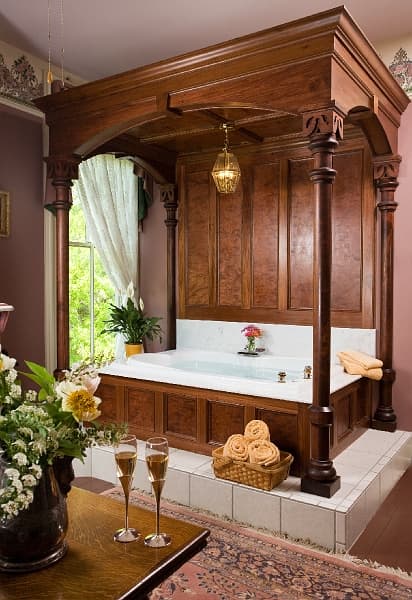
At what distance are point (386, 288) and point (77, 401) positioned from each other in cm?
309

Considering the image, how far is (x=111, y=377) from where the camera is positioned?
3814mm

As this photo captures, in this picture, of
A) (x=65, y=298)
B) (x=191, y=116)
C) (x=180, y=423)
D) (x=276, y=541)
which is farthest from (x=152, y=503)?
(x=191, y=116)

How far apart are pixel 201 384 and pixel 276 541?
1042 mm

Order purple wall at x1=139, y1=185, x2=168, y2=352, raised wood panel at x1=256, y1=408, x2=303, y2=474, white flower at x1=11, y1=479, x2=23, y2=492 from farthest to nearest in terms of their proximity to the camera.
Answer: purple wall at x1=139, y1=185, x2=168, y2=352 < raised wood panel at x1=256, y1=408, x2=303, y2=474 < white flower at x1=11, y1=479, x2=23, y2=492

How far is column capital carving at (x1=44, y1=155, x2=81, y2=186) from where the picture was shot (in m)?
3.87

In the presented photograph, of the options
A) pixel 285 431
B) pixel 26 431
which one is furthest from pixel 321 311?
pixel 26 431

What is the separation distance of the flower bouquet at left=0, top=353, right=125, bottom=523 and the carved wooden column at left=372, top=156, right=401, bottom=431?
9.71 ft

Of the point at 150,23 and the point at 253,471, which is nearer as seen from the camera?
the point at 253,471

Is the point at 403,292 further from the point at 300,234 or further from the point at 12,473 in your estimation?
the point at 12,473

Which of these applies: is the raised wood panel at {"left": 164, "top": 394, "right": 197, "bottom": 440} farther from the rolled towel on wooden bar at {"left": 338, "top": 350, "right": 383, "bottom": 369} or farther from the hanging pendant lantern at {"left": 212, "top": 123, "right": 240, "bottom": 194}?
the hanging pendant lantern at {"left": 212, "top": 123, "right": 240, "bottom": 194}

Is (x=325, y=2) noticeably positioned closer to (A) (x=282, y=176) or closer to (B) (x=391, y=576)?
(A) (x=282, y=176)

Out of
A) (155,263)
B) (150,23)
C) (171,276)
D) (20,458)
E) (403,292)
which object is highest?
(150,23)

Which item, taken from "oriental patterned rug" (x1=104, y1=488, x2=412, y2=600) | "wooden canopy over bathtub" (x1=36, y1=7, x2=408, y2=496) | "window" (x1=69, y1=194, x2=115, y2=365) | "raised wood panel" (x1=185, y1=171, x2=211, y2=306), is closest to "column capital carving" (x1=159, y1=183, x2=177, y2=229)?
"raised wood panel" (x1=185, y1=171, x2=211, y2=306)

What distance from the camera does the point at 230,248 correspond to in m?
4.78
